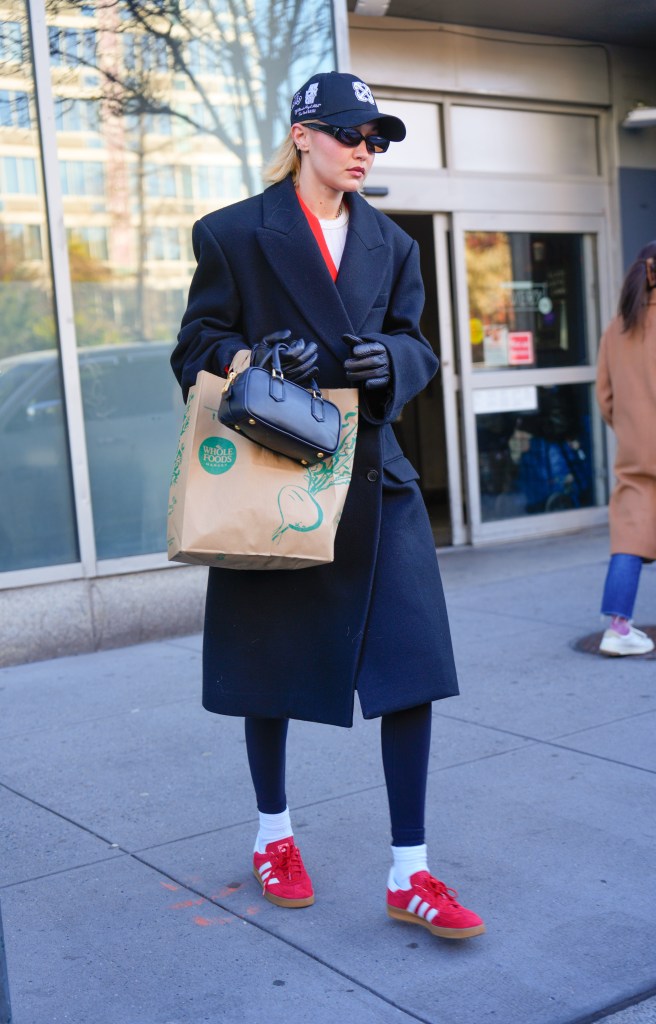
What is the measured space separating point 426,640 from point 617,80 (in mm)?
7433

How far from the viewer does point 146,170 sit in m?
6.39

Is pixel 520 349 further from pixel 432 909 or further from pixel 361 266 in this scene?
pixel 432 909

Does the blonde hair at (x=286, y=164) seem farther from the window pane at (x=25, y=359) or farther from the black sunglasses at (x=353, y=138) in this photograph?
the window pane at (x=25, y=359)

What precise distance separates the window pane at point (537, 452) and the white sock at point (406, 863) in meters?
5.92

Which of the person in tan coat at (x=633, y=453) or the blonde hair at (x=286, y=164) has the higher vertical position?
the blonde hair at (x=286, y=164)

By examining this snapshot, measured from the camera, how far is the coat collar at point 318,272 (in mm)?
2828

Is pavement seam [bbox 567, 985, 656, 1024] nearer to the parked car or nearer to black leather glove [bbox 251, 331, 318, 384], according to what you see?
black leather glove [bbox 251, 331, 318, 384]

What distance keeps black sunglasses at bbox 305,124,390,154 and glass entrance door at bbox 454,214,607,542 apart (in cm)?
564

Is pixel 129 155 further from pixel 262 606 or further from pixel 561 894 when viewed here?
pixel 561 894

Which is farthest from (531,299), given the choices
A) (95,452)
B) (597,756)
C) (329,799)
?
(329,799)

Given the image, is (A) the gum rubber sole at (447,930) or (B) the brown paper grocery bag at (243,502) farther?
(A) the gum rubber sole at (447,930)

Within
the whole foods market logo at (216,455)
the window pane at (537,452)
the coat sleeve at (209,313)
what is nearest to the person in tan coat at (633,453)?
the coat sleeve at (209,313)

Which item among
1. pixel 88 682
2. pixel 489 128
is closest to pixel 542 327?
pixel 489 128

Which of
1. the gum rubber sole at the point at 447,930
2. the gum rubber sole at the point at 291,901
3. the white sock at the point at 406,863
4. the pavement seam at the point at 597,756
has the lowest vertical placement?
the pavement seam at the point at 597,756
